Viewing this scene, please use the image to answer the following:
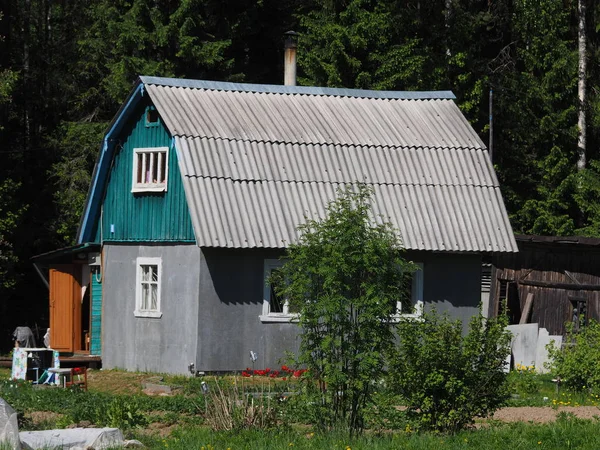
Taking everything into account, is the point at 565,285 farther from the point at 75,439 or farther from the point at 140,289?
the point at 75,439

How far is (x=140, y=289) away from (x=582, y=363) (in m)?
9.45

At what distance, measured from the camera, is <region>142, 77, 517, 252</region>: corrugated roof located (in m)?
21.9

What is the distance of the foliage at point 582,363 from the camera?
18156 mm

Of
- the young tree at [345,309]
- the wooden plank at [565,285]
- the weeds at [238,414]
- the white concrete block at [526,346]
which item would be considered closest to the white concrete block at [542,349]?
the white concrete block at [526,346]

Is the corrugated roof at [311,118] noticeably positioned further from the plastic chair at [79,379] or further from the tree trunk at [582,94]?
the tree trunk at [582,94]

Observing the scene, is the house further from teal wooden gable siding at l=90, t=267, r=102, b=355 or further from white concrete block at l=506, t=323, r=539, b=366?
white concrete block at l=506, t=323, r=539, b=366

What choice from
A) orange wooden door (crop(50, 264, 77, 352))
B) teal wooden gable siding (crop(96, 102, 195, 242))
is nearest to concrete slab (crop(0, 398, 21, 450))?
teal wooden gable siding (crop(96, 102, 195, 242))

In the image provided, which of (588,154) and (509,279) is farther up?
(588,154)

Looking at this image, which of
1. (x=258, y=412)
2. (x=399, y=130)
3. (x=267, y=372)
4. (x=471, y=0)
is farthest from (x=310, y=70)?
(x=258, y=412)

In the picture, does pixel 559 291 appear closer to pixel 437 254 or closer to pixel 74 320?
pixel 437 254

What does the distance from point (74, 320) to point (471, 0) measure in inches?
730

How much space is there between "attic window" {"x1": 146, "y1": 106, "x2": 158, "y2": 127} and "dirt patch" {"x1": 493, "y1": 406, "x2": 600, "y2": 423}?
10.3m

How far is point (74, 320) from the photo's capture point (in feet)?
88.0

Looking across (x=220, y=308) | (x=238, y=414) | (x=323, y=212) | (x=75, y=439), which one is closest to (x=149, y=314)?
(x=220, y=308)
